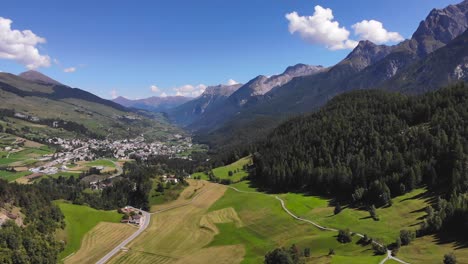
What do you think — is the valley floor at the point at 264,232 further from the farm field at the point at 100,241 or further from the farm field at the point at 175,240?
the farm field at the point at 100,241

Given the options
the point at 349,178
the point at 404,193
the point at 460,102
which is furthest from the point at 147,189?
the point at 460,102

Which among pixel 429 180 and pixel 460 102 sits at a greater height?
pixel 460 102

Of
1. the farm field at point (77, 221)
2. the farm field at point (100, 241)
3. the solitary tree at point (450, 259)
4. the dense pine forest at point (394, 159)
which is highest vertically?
the dense pine forest at point (394, 159)

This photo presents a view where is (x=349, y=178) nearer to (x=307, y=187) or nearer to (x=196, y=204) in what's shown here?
(x=307, y=187)

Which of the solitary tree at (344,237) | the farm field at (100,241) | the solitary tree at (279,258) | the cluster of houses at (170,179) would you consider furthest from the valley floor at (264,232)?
the cluster of houses at (170,179)

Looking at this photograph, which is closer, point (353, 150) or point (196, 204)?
point (196, 204)

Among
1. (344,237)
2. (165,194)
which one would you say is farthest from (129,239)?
(344,237)
